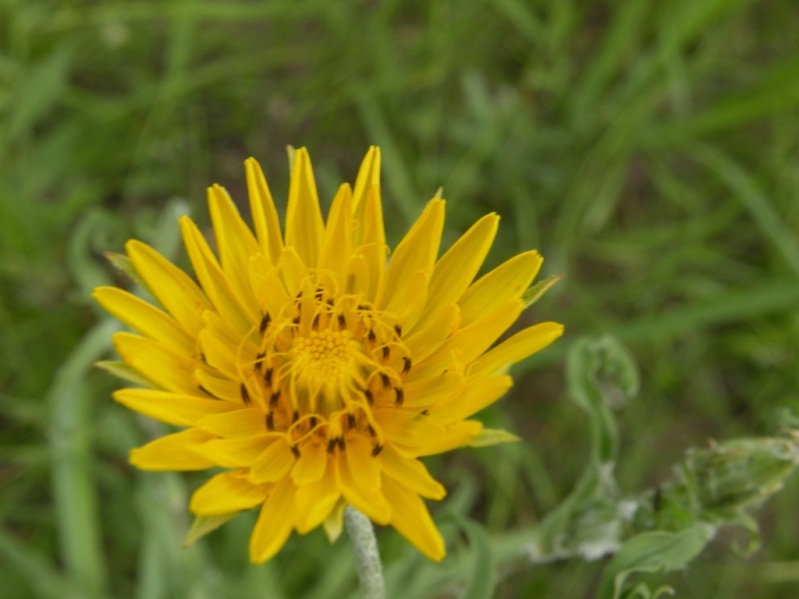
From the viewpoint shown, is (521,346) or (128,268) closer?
(521,346)

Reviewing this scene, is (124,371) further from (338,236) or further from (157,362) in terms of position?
(338,236)

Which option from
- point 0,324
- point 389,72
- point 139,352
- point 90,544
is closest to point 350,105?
point 389,72

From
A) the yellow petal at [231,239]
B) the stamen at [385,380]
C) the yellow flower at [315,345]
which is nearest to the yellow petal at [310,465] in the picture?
the yellow flower at [315,345]

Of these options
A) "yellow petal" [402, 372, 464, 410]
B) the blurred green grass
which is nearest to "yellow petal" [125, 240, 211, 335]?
"yellow petal" [402, 372, 464, 410]

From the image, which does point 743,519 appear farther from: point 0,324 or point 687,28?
point 0,324

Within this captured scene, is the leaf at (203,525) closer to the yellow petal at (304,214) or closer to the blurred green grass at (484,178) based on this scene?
the yellow petal at (304,214)

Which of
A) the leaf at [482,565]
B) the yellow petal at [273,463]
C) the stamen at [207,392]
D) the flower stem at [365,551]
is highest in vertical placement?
the stamen at [207,392]

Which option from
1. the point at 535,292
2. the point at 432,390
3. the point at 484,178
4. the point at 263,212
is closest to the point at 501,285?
the point at 535,292

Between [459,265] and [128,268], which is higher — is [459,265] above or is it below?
below
